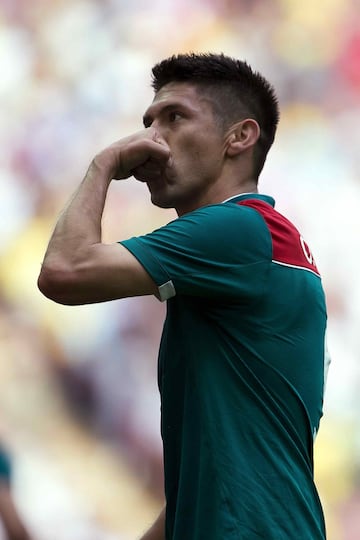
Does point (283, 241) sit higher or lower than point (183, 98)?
lower

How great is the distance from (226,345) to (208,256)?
0.47 ft

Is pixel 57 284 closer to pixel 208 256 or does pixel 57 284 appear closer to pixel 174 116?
pixel 208 256

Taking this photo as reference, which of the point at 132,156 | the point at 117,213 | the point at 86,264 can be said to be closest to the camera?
the point at 86,264

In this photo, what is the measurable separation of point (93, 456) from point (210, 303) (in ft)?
5.75

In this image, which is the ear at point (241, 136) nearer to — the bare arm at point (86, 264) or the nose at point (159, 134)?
the nose at point (159, 134)

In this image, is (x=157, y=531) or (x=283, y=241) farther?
(x=157, y=531)

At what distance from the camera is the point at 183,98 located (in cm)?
174

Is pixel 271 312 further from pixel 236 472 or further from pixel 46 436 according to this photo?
pixel 46 436

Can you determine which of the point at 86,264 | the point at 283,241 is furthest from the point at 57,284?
the point at 283,241

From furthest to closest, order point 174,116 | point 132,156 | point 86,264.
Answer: point 174,116 → point 132,156 → point 86,264

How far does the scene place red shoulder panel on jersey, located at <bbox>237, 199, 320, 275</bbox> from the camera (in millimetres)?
1509

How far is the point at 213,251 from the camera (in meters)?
1.47

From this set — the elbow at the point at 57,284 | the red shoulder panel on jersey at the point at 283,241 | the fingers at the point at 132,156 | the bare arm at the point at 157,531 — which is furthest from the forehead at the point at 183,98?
the bare arm at the point at 157,531

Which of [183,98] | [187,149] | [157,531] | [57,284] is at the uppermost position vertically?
[183,98]
